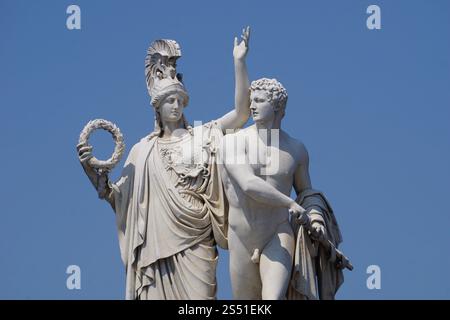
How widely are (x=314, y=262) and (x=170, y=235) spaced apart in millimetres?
1802

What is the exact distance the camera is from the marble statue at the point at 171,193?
95.2 ft

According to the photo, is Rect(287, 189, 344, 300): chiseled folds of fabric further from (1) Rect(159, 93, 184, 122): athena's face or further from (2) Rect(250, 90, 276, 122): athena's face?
(1) Rect(159, 93, 184, 122): athena's face

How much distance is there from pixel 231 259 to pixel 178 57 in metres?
2.79

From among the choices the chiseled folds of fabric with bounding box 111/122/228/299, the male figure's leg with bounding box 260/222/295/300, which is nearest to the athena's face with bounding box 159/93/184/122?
the chiseled folds of fabric with bounding box 111/122/228/299

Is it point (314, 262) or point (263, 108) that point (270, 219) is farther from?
point (263, 108)

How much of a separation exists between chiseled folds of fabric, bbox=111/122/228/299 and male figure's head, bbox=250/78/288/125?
96 centimetres

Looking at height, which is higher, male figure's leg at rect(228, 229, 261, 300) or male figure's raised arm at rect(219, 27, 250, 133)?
male figure's raised arm at rect(219, 27, 250, 133)

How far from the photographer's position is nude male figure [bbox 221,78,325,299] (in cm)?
2822

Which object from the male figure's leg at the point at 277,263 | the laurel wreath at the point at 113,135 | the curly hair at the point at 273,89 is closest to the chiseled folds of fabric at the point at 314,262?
the male figure's leg at the point at 277,263
